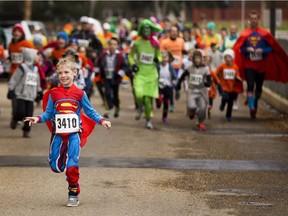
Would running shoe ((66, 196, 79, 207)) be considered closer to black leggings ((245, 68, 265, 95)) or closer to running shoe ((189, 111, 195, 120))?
running shoe ((189, 111, 195, 120))

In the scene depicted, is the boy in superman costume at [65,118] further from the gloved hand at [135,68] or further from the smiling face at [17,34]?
the gloved hand at [135,68]

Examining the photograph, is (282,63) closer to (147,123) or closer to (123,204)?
(147,123)

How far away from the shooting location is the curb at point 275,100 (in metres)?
22.9

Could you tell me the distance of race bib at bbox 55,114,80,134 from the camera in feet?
36.3

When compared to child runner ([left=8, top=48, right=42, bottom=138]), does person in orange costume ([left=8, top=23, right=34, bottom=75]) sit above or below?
above

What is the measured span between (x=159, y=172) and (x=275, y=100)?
1132 cm

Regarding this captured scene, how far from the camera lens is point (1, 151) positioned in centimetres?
1535

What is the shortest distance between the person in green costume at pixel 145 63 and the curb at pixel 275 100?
367 centimetres

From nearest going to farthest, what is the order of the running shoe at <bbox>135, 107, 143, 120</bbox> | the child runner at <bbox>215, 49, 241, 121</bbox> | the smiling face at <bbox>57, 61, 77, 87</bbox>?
the smiling face at <bbox>57, 61, 77, 87</bbox>
the running shoe at <bbox>135, 107, 143, 120</bbox>
the child runner at <bbox>215, 49, 241, 121</bbox>

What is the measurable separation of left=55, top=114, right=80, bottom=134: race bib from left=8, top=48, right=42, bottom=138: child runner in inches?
275

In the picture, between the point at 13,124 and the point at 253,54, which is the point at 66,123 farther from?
the point at 253,54

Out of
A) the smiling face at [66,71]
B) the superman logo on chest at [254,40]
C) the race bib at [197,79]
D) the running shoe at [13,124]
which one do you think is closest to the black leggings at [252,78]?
the superman logo on chest at [254,40]

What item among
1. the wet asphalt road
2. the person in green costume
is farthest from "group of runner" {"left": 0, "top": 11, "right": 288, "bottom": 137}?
the wet asphalt road

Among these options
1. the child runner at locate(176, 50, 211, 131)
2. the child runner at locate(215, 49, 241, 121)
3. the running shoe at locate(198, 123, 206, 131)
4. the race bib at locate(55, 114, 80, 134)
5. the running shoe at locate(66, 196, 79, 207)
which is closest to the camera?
the running shoe at locate(66, 196, 79, 207)
